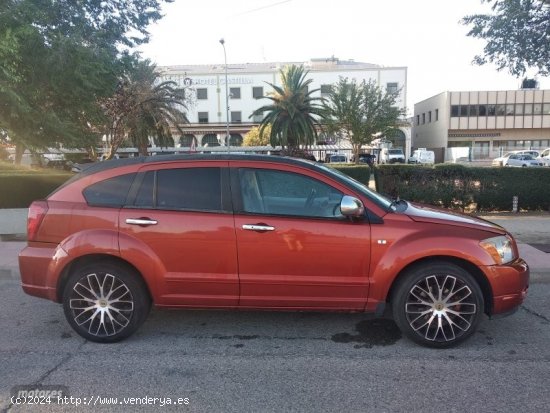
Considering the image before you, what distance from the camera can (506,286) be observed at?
12.9 feet

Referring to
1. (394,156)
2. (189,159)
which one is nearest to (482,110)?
(394,156)

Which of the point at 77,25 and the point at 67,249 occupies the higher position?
the point at 77,25

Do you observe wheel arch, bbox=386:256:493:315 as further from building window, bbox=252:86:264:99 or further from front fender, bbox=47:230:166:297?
building window, bbox=252:86:264:99

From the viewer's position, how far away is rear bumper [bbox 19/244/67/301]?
4.12 meters

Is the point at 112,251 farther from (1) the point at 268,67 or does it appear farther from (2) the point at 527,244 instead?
(1) the point at 268,67

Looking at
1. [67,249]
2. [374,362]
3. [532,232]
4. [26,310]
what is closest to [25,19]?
[26,310]

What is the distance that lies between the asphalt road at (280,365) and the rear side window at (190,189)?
130 cm

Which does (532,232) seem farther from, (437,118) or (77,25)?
(437,118)

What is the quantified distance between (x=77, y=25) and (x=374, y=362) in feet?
44.3

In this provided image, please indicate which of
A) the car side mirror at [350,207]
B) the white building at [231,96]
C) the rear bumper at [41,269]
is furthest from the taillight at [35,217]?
the white building at [231,96]

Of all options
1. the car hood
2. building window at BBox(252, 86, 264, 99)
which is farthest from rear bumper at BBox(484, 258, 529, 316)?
building window at BBox(252, 86, 264, 99)

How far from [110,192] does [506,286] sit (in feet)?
12.1

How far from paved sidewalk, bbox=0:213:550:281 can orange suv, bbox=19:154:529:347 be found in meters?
2.81

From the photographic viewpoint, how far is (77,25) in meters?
13.4
